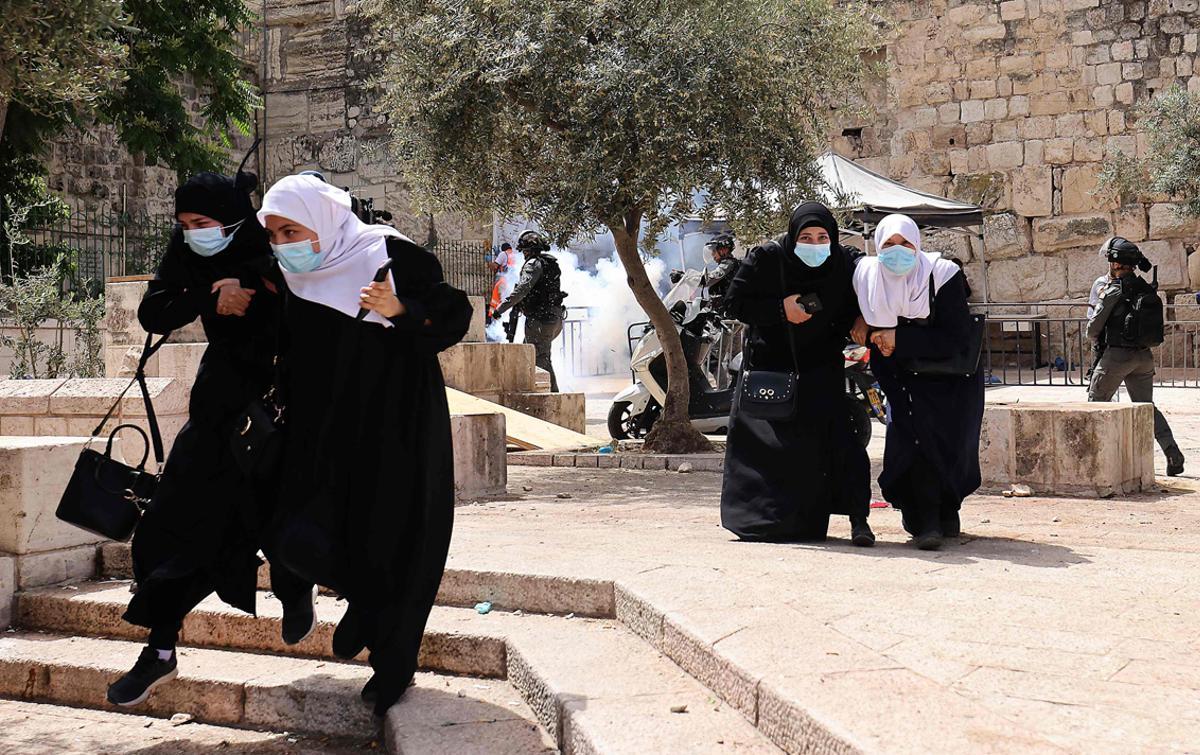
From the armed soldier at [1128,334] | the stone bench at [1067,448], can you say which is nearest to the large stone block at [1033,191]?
the armed soldier at [1128,334]

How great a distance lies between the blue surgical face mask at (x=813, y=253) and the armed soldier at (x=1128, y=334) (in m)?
3.76

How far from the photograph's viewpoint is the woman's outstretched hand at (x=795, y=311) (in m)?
5.17

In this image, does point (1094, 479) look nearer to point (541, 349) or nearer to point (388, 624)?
point (388, 624)

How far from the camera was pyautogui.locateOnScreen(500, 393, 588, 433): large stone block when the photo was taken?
456 inches

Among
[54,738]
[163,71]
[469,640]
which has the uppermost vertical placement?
[163,71]

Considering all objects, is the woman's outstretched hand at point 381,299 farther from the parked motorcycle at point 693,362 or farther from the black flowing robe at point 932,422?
the parked motorcycle at point 693,362

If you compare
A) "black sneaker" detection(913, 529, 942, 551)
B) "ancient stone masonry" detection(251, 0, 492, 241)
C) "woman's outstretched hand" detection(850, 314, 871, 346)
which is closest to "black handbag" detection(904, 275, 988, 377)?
"woman's outstretched hand" detection(850, 314, 871, 346)

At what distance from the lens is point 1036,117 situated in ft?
60.7

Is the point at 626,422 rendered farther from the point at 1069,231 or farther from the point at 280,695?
the point at 1069,231

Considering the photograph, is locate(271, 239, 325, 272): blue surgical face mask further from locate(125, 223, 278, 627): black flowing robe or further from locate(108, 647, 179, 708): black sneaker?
locate(108, 647, 179, 708): black sneaker

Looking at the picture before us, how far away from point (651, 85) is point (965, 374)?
A: 404 cm

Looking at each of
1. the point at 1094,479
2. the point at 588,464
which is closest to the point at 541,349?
the point at 588,464

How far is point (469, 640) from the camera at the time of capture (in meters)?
→ 4.02

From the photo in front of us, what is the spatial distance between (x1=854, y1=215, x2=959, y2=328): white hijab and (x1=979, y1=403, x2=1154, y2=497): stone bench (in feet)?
7.25
